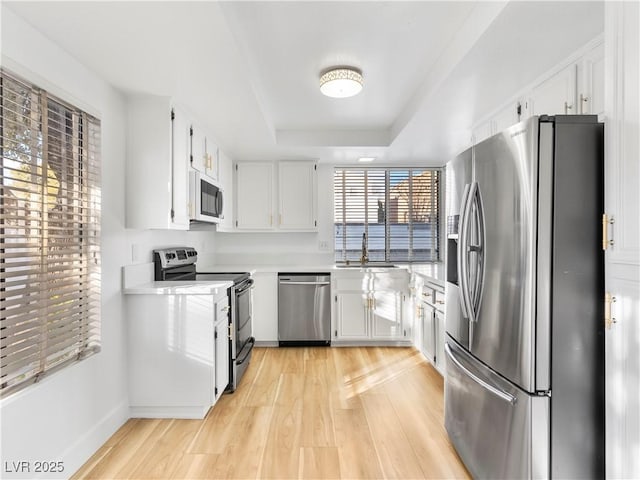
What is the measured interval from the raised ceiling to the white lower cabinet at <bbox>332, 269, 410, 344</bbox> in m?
1.69

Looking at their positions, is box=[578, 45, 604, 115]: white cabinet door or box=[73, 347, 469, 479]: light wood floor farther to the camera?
box=[73, 347, 469, 479]: light wood floor

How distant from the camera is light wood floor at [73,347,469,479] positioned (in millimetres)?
1851

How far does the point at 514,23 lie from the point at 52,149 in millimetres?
2269

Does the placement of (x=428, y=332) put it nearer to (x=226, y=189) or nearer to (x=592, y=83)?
(x=592, y=83)

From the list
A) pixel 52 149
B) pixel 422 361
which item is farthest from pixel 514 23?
pixel 422 361

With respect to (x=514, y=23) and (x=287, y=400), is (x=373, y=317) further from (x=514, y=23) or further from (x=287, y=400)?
(x=514, y=23)

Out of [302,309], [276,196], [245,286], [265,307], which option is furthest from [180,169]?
[302,309]

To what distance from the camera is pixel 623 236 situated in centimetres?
116

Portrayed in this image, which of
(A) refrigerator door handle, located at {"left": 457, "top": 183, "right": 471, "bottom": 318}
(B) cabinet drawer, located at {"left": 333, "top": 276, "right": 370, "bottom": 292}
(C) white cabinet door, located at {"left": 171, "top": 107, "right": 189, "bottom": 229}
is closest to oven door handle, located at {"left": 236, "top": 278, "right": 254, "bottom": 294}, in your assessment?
(C) white cabinet door, located at {"left": 171, "top": 107, "right": 189, "bottom": 229}

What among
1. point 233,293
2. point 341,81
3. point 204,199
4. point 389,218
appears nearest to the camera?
point 341,81

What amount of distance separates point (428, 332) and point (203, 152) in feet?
8.57

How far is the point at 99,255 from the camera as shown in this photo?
207 centimetres

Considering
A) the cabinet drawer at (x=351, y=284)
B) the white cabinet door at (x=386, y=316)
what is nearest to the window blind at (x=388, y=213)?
the cabinet drawer at (x=351, y=284)

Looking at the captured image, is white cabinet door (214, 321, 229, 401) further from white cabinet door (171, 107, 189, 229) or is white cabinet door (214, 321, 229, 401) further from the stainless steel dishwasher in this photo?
the stainless steel dishwasher
